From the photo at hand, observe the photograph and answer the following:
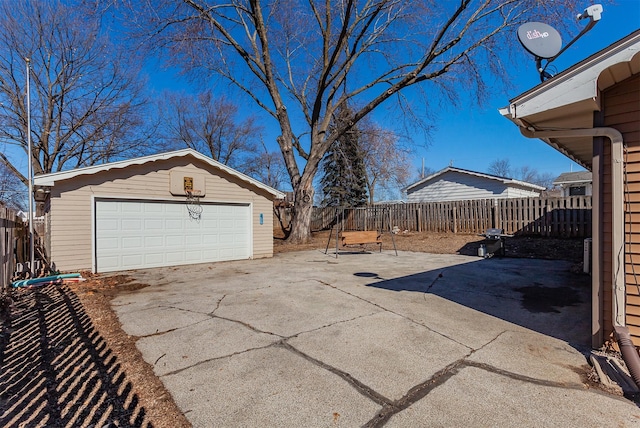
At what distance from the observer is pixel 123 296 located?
18.5 ft

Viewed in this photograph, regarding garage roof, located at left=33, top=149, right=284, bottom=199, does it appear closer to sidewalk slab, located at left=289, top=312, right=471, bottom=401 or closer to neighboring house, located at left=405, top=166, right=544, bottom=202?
sidewalk slab, located at left=289, top=312, right=471, bottom=401

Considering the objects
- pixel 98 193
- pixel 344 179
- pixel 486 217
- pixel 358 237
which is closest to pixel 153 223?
pixel 98 193

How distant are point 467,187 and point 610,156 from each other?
18.0 meters

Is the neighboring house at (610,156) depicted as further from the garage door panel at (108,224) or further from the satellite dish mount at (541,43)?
the garage door panel at (108,224)

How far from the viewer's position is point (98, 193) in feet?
26.1

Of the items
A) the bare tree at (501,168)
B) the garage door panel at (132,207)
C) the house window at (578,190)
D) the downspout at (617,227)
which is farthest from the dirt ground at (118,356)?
the bare tree at (501,168)

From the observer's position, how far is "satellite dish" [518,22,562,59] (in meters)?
3.71

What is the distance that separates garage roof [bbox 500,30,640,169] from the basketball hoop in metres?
8.28

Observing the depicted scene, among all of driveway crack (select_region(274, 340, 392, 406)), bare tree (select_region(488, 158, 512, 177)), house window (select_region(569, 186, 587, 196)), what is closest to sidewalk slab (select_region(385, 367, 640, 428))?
driveway crack (select_region(274, 340, 392, 406))

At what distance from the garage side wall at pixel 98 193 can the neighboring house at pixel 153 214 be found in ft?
0.06

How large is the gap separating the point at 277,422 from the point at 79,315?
388cm

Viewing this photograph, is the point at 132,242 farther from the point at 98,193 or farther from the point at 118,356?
the point at 118,356

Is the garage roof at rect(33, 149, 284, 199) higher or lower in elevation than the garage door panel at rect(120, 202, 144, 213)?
higher

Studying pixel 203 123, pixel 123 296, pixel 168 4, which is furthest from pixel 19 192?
pixel 123 296
